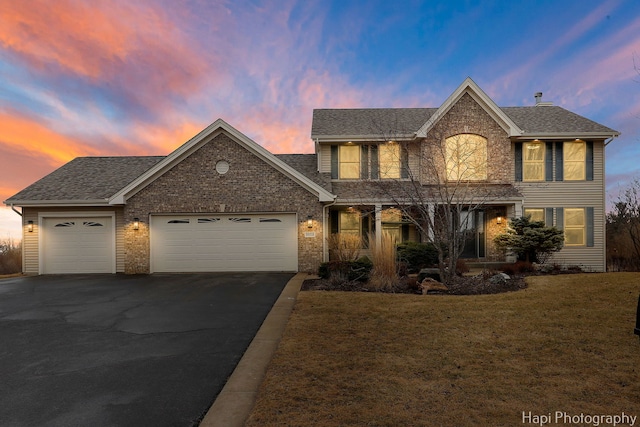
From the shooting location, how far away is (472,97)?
15.0m

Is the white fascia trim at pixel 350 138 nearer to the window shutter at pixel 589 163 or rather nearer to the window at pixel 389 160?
the window at pixel 389 160

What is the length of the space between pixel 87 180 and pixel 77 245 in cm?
322

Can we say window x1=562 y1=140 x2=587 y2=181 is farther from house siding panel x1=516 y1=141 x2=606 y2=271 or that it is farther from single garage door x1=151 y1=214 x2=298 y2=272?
single garage door x1=151 y1=214 x2=298 y2=272

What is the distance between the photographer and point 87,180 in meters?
15.0

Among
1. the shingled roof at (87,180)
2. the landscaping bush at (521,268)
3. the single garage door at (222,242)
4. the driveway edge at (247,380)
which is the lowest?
the landscaping bush at (521,268)

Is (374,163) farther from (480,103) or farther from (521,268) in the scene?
(521,268)

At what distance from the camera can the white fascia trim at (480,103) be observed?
1458 centimetres

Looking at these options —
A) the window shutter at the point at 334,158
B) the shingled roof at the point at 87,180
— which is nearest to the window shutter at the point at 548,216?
the window shutter at the point at 334,158

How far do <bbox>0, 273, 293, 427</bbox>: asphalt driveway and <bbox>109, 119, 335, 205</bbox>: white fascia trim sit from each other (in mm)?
4507

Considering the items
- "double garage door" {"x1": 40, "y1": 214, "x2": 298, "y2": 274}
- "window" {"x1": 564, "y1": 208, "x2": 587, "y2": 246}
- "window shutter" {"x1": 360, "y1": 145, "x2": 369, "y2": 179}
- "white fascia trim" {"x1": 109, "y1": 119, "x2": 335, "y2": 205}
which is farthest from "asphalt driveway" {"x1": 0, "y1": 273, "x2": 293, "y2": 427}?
"window" {"x1": 564, "y1": 208, "x2": 587, "y2": 246}

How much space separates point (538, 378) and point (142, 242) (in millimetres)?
13550

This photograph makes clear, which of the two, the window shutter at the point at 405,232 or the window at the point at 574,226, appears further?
the window shutter at the point at 405,232

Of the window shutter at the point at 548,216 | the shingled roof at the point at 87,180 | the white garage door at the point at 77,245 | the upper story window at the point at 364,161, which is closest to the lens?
the shingled roof at the point at 87,180

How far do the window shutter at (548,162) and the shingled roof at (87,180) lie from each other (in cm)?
1947
